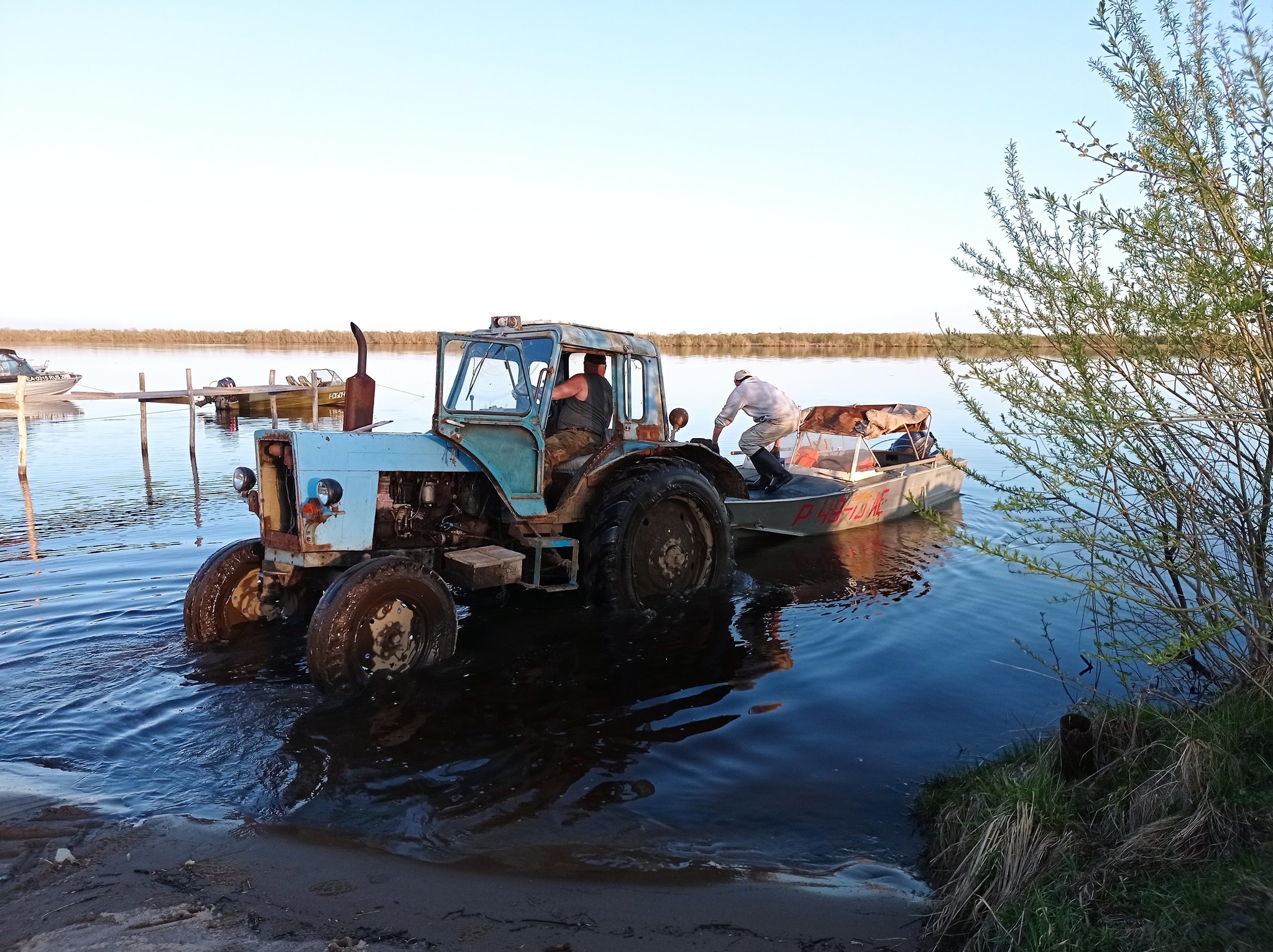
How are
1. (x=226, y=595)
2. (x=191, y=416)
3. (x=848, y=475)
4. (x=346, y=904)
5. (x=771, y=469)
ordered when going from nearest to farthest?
(x=346, y=904), (x=226, y=595), (x=771, y=469), (x=848, y=475), (x=191, y=416)

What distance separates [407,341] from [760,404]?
68.6 metres

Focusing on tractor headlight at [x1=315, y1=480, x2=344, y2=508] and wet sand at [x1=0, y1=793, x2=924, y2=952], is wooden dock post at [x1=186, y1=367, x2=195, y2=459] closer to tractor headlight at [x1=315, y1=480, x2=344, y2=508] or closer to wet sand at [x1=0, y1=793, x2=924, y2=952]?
tractor headlight at [x1=315, y1=480, x2=344, y2=508]

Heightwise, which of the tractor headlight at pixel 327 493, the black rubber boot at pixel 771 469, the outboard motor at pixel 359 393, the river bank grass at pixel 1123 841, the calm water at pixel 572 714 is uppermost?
the outboard motor at pixel 359 393

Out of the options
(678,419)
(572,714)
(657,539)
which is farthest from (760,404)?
(572,714)

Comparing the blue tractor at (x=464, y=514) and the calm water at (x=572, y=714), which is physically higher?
the blue tractor at (x=464, y=514)

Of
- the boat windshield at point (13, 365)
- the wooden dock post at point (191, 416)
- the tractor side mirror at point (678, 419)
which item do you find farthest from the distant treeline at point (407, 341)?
the tractor side mirror at point (678, 419)

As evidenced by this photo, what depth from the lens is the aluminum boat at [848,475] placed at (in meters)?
9.47

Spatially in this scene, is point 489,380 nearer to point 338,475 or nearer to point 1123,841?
point 338,475

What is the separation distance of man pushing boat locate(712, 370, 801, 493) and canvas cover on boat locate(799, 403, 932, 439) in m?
1.27

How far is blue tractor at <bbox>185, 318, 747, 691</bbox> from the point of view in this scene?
17.2 ft

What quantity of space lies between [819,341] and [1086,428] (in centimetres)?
6786

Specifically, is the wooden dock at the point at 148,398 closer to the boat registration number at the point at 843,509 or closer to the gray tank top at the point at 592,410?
the gray tank top at the point at 592,410

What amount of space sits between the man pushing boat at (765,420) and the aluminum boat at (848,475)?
0.24m

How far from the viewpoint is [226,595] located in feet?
19.1
